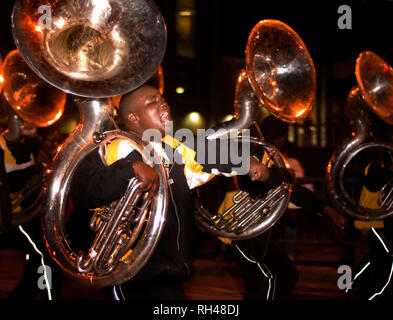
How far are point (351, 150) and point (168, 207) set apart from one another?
8.28 ft

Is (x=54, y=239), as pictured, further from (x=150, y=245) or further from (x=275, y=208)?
(x=275, y=208)

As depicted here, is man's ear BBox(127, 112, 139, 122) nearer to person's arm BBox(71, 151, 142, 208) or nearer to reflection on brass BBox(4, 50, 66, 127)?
person's arm BBox(71, 151, 142, 208)

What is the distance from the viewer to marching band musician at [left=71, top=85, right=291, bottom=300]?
2549 mm

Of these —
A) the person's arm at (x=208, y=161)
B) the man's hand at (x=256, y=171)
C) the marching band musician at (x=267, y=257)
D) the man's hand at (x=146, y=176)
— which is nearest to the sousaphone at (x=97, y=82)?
the man's hand at (x=146, y=176)

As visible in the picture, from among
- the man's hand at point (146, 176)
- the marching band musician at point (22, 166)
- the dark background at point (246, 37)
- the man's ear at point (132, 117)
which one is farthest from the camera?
the dark background at point (246, 37)

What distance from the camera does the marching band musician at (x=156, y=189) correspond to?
2549 mm

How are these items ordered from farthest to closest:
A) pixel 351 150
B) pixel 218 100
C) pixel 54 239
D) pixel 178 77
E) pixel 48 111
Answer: pixel 218 100
pixel 178 77
pixel 351 150
pixel 48 111
pixel 54 239

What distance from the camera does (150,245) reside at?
2.56 meters

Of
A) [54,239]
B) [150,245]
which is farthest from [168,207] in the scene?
[54,239]

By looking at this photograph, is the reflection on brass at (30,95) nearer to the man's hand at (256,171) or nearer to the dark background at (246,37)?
the man's hand at (256,171)

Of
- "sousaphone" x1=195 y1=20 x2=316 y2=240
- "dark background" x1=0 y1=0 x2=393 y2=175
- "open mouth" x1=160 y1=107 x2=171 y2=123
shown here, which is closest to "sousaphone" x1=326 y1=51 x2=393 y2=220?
"sousaphone" x1=195 y1=20 x2=316 y2=240

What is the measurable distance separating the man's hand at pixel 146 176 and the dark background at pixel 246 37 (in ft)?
26.7

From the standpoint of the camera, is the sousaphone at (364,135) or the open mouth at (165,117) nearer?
the open mouth at (165,117)

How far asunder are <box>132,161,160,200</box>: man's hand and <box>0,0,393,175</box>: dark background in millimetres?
8152
